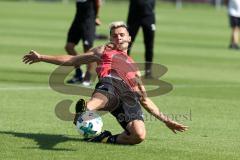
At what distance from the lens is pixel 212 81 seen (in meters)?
17.9

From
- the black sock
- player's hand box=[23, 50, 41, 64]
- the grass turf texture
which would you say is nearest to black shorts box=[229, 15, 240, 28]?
the grass turf texture

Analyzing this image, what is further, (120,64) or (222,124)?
(222,124)

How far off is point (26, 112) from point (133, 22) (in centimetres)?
606

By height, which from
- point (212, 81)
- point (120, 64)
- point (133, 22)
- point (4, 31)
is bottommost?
point (4, 31)

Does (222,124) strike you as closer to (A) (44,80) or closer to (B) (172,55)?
(A) (44,80)

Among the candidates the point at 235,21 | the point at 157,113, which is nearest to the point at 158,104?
the point at 157,113

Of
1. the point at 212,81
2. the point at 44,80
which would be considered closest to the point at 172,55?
the point at 212,81

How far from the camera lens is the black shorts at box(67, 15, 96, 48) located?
16828 mm

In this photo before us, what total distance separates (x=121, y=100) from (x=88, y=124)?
627 mm

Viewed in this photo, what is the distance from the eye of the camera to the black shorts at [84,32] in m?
16.8

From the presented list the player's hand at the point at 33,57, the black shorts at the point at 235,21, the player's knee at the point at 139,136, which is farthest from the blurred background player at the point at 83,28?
the black shorts at the point at 235,21

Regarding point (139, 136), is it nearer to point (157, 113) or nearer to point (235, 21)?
point (157, 113)

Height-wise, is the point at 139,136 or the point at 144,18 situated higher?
the point at 139,136

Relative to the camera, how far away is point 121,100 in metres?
10.3
